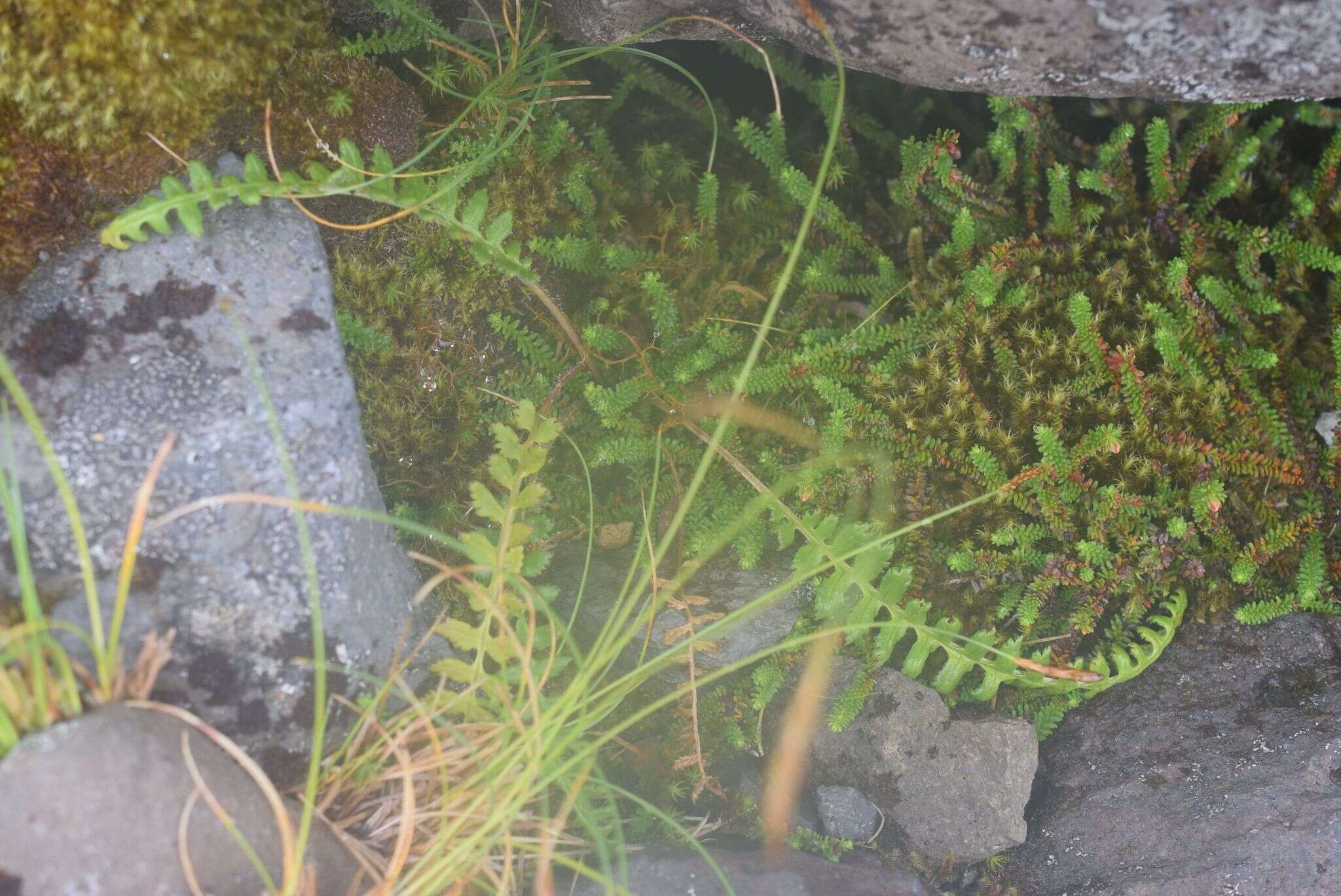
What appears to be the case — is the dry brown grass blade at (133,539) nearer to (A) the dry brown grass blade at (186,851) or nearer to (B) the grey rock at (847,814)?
(A) the dry brown grass blade at (186,851)

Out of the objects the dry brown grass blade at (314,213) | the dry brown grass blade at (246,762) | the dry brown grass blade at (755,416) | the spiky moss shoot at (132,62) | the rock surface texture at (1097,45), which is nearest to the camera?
the dry brown grass blade at (246,762)

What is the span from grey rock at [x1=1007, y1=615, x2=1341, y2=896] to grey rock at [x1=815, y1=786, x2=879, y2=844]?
56cm

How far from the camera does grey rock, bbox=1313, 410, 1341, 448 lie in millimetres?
3666

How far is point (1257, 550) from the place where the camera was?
11.6 ft

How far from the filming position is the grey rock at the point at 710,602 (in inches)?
143

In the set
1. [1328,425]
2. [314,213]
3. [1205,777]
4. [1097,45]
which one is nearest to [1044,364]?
[1328,425]

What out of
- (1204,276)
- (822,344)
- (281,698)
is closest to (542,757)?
(281,698)

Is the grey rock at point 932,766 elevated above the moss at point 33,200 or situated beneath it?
situated beneath

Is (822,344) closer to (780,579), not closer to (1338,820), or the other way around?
(780,579)

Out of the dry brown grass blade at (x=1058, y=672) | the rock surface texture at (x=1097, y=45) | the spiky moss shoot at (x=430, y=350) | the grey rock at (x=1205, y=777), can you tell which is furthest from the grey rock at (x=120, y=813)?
the rock surface texture at (x=1097, y=45)

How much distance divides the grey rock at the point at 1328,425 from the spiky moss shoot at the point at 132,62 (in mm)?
4230

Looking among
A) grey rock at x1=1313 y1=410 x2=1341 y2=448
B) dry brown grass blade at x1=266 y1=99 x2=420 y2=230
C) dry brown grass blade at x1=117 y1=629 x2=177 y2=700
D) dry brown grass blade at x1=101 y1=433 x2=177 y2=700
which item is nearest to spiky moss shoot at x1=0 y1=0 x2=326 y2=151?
dry brown grass blade at x1=266 y1=99 x2=420 y2=230

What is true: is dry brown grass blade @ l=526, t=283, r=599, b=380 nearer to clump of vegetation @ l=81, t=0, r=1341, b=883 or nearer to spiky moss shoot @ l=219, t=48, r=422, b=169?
clump of vegetation @ l=81, t=0, r=1341, b=883

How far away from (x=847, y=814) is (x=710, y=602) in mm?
967
